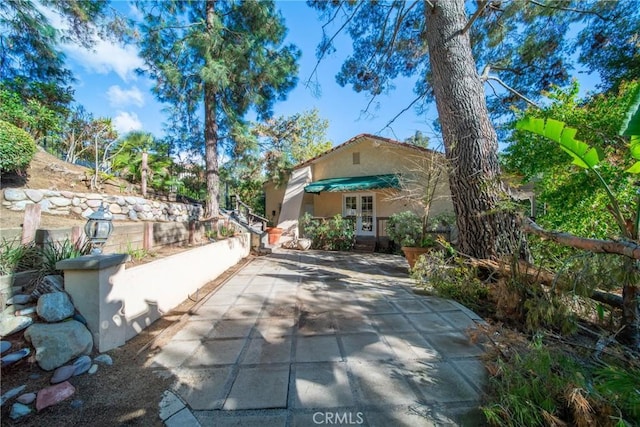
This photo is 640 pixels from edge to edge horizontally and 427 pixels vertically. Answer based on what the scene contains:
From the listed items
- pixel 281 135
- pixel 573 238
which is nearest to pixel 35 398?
pixel 573 238

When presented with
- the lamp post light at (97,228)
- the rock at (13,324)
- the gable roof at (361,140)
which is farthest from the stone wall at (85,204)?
the gable roof at (361,140)

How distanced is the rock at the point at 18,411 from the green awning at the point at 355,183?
10659 mm

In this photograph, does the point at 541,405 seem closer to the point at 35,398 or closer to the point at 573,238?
the point at 573,238

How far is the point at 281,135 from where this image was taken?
63.1 feet

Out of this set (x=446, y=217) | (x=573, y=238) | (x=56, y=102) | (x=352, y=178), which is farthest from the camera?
(x=352, y=178)

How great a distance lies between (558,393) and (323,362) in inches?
81.4

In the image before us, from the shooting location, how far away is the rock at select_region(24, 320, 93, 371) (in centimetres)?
241

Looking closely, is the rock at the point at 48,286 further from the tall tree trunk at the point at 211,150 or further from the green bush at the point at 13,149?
the tall tree trunk at the point at 211,150

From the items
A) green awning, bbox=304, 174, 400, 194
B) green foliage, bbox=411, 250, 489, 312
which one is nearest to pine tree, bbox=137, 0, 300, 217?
green awning, bbox=304, 174, 400, 194

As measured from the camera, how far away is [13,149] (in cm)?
506

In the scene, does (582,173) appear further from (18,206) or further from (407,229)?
(18,206)

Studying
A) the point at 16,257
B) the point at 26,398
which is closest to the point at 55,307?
the point at 26,398

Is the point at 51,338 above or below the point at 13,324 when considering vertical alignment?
below

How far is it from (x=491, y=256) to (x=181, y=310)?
6245 mm
